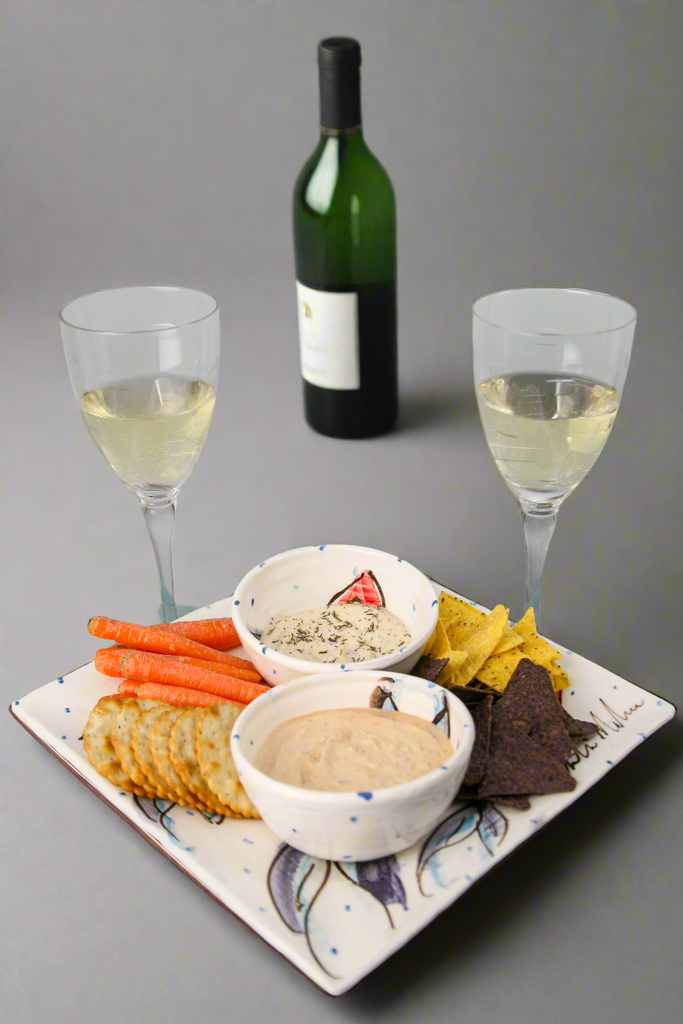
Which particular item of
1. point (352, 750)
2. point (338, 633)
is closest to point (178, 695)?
point (338, 633)

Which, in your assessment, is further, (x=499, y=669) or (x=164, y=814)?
(x=499, y=669)

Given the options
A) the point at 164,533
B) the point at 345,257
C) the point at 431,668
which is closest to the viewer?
the point at 431,668

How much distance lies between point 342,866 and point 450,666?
41 cm

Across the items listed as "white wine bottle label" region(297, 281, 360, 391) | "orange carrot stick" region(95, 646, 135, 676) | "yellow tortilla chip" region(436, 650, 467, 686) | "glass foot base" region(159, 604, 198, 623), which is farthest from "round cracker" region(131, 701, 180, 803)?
"white wine bottle label" region(297, 281, 360, 391)

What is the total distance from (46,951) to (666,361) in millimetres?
2606

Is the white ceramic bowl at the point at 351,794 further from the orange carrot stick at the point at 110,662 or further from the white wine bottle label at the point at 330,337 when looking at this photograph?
the white wine bottle label at the point at 330,337

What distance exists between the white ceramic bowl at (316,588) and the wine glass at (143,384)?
10.5 inches

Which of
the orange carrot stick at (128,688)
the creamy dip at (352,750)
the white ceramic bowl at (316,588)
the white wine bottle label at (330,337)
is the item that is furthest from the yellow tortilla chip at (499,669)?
the white wine bottle label at (330,337)

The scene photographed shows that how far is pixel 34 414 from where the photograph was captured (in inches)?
127

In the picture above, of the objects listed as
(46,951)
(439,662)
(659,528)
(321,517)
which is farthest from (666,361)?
(46,951)

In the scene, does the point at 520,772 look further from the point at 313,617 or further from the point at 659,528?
the point at 659,528

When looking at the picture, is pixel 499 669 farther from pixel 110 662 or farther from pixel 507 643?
pixel 110 662

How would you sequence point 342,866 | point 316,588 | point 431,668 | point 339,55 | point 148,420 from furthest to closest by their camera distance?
point 339,55 < point 316,588 < point 148,420 < point 431,668 < point 342,866

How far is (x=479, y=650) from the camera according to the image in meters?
1.75
